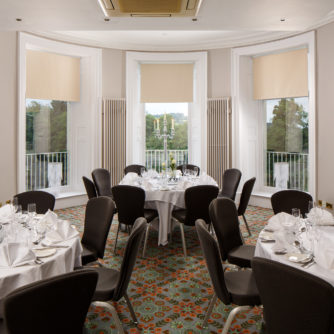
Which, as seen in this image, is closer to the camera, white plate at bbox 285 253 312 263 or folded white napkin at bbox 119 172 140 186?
white plate at bbox 285 253 312 263

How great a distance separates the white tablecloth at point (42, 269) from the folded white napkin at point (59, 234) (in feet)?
0.16

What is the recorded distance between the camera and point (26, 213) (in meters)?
3.05

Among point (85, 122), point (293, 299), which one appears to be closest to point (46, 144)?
point (85, 122)

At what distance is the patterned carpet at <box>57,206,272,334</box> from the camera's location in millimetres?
2771

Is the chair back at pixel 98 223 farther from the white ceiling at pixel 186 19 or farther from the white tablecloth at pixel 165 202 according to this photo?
the white ceiling at pixel 186 19

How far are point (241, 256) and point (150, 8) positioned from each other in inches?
120

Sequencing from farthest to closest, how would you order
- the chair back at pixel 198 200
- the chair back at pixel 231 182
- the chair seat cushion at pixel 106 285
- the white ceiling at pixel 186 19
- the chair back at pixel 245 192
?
the chair back at pixel 231 182
the chair back at pixel 245 192
the chair back at pixel 198 200
the white ceiling at pixel 186 19
the chair seat cushion at pixel 106 285

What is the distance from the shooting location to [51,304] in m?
1.56

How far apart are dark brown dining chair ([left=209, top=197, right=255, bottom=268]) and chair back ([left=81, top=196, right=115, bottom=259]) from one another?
94 cm

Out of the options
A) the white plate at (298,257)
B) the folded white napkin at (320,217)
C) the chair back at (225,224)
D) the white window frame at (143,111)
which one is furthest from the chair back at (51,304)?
the white window frame at (143,111)

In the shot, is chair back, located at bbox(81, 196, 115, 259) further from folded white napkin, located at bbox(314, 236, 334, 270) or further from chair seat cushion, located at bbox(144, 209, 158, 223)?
folded white napkin, located at bbox(314, 236, 334, 270)

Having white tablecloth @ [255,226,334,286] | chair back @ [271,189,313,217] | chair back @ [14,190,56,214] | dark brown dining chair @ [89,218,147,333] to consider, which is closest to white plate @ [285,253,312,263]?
white tablecloth @ [255,226,334,286]

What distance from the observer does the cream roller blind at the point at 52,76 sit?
269 inches

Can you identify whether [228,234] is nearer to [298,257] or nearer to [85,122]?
[298,257]
